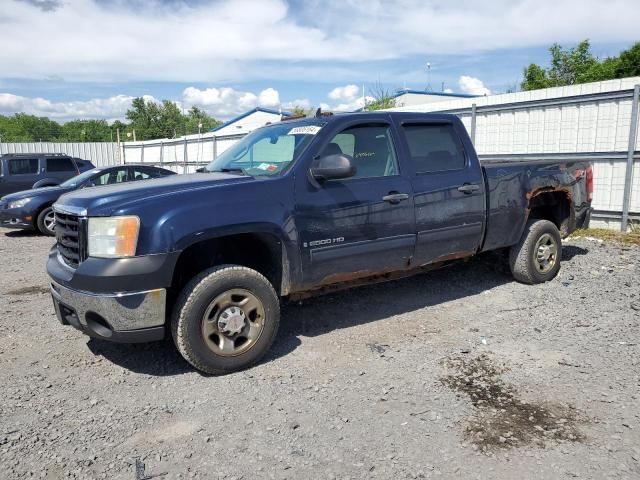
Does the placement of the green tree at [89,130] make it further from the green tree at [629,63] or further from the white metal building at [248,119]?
the green tree at [629,63]

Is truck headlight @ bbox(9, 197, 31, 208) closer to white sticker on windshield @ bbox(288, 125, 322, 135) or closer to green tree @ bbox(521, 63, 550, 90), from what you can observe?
white sticker on windshield @ bbox(288, 125, 322, 135)

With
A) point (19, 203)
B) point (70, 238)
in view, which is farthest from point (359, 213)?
point (19, 203)

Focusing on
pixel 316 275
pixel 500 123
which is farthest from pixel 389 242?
pixel 500 123

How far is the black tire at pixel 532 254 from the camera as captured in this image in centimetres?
591

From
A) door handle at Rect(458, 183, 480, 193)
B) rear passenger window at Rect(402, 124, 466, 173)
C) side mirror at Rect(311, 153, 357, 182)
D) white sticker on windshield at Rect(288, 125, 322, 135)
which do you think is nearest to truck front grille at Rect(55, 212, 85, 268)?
side mirror at Rect(311, 153, 357, 182)

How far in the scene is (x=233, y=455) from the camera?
294 cm

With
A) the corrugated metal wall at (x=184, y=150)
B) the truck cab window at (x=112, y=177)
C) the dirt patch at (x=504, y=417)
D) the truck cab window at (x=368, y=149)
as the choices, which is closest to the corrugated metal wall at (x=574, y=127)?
the truck cab window at (x=368, y=149)

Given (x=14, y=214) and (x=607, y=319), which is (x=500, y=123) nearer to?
(x=607, y=319)

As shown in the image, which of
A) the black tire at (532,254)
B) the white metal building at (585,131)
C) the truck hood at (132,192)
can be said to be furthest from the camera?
the white metal building at (585,131)

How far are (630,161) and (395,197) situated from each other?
5961 mm

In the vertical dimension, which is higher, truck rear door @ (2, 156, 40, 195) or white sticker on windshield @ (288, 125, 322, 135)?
white sticker on windshield @ (288, 125, 322, 135)

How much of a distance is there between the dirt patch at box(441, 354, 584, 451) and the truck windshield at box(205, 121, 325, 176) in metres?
2.14

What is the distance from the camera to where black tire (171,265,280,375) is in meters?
3.64

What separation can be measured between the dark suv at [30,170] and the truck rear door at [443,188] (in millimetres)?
11703
